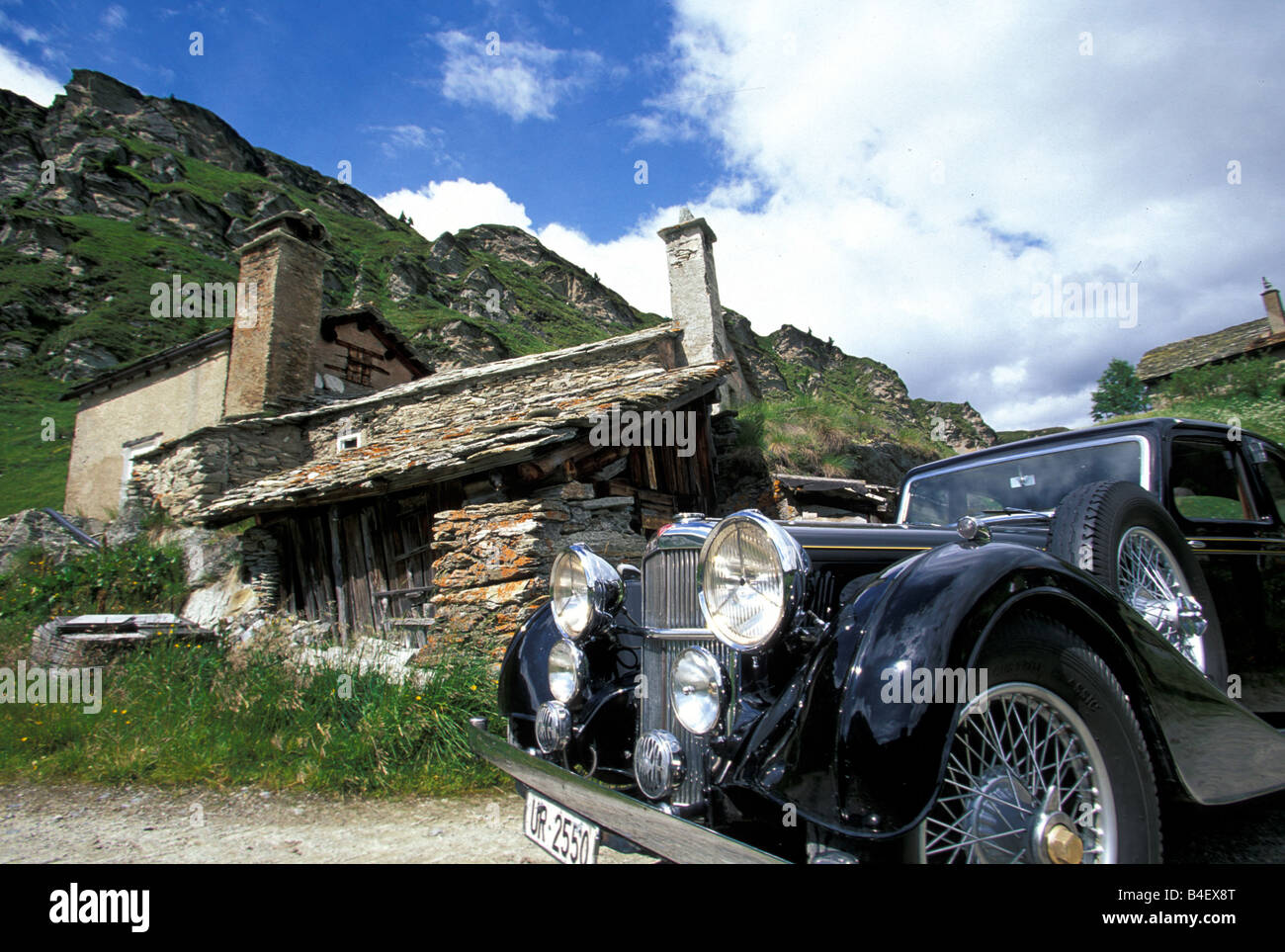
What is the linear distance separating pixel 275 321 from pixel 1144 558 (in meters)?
15.1

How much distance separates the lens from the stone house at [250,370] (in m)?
13.4

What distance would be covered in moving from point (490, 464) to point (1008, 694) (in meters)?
5.41

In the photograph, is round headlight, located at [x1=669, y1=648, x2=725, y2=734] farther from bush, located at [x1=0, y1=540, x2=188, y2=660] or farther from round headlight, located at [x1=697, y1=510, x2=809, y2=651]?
bush, located at [x1=0, y1=540, x2=188, y2=660]

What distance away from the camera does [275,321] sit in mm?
13312

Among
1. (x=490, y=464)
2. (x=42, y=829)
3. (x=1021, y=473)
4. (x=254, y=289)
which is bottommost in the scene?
(x=42, y=829)

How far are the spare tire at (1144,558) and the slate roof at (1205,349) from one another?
67.1 ft

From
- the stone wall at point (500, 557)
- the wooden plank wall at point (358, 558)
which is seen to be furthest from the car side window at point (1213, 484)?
the wooden plank wall at point (358, 558)

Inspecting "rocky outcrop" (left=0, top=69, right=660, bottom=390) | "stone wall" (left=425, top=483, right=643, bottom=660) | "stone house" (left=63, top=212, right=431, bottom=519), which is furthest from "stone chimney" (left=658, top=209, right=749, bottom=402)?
"rocky outcrop" (left=0, top=69, right=660, bottom=390)

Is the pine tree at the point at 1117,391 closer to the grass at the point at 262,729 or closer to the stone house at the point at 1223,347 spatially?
the stone house at the point at 1223,347
